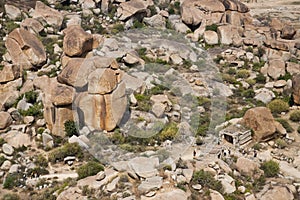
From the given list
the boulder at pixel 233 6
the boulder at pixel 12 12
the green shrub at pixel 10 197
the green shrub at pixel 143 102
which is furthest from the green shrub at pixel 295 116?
the boulder at pixel 12 12

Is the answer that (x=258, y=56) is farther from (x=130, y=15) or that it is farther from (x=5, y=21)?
(x=5, y=21)

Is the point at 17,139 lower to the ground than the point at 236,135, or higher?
lower

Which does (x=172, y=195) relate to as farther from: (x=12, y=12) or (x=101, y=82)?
(x=12, y=12)

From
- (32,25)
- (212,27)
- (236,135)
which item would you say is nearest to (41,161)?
(236,135)

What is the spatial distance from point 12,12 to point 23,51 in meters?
A: 10.9

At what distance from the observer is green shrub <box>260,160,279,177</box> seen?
16656 millimetres

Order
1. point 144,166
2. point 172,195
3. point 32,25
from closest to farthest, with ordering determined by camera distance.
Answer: point 172,195
point 144,166
point 32,25

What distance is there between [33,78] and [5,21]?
12.7m

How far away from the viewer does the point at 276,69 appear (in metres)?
29.1

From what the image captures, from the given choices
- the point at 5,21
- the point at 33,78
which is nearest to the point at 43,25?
the point at 5,21

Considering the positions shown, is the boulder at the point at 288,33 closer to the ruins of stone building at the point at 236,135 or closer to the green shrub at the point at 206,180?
the ruins of stone building at the point at 236,135

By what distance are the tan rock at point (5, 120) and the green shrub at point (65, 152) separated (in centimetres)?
385

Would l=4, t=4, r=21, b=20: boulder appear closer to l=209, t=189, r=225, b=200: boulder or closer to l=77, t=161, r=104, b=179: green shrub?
l=77, t=161, r=104, b=179: green shrub

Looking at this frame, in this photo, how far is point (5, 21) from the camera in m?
36.4
